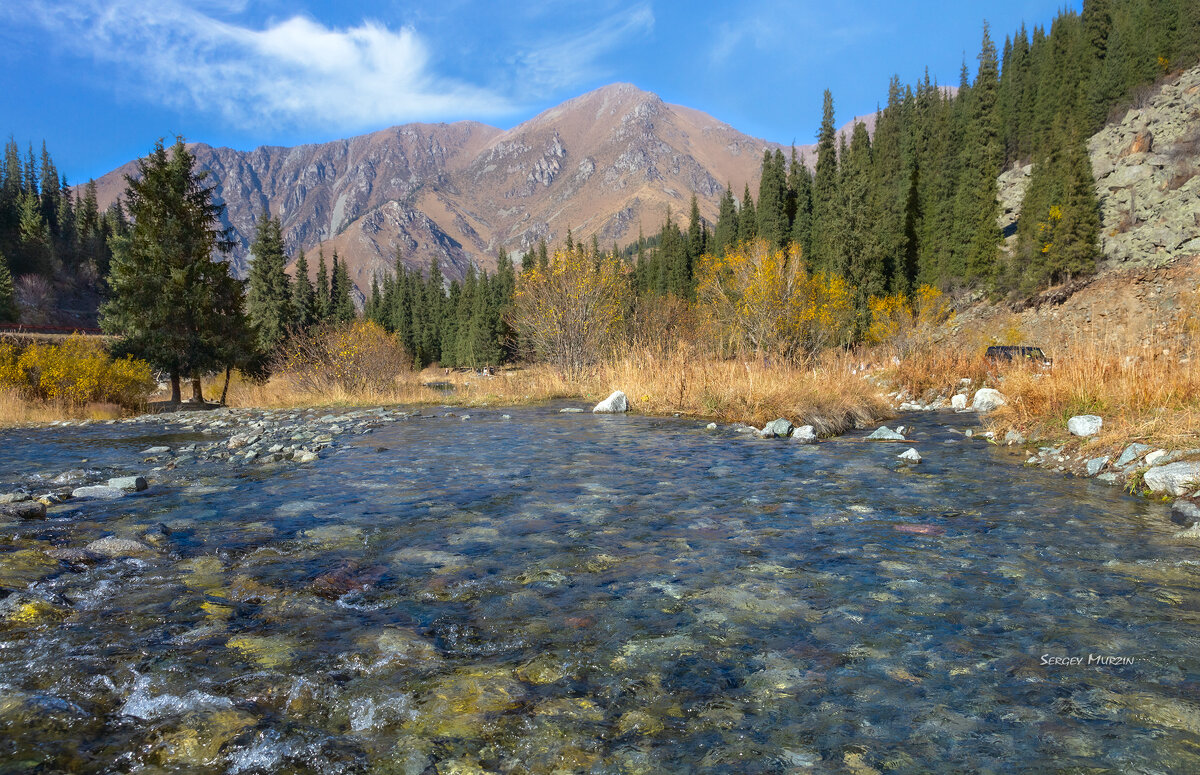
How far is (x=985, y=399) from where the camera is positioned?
1306 centimetres

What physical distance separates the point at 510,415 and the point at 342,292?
5363 centimetres

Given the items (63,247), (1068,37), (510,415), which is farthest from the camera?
(63,247)

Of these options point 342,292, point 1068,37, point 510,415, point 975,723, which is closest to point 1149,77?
point 1068,37

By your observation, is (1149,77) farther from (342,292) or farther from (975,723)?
(342,292)

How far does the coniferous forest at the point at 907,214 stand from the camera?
123 feet

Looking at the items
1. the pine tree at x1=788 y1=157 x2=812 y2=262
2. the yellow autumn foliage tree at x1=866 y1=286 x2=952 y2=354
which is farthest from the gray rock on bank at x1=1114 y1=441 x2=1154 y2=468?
the pine tree at x1=788 y1=157 x2=812 y2=262

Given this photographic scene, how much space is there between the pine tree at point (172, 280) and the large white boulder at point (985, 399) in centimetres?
2246

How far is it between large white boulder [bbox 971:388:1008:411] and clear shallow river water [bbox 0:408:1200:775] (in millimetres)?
7810

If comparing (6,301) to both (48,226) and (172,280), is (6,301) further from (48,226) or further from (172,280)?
(172,280)

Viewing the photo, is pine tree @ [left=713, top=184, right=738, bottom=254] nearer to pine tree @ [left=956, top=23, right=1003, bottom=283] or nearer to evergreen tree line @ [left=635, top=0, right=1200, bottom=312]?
evergreen tree line @ [left=635, top=0, right=1200, bottom=312]

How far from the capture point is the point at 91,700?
2301 mm

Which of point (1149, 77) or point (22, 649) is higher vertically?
point (1149, 77)

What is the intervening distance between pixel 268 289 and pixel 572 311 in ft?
90.2

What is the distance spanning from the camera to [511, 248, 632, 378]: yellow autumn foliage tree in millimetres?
19594
